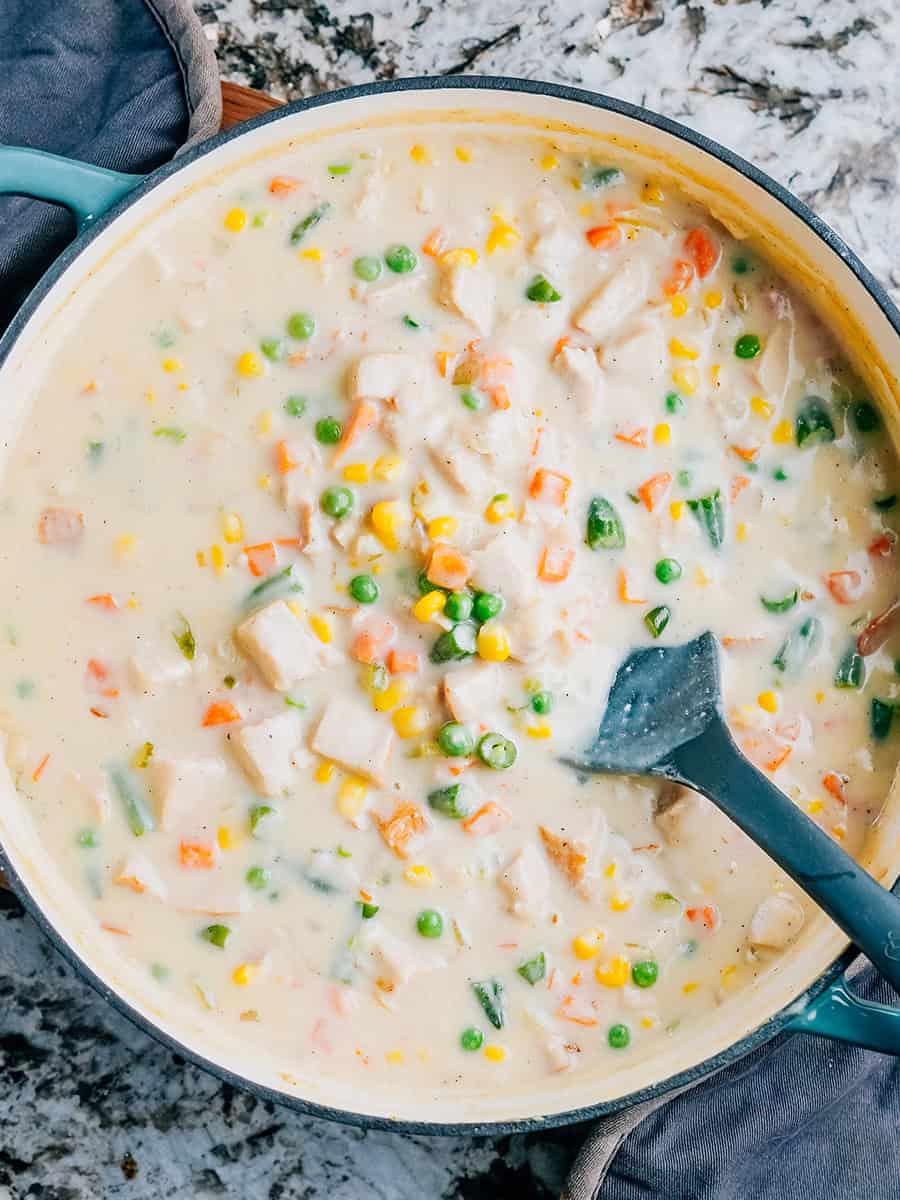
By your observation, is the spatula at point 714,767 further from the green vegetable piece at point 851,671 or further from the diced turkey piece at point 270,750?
the diced turkey piece at point 270,750

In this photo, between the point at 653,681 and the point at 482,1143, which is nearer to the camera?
the point at 653,681

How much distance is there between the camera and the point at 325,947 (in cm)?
217

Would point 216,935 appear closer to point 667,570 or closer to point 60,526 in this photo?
point 60,526

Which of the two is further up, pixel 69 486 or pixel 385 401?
pixel 385 401

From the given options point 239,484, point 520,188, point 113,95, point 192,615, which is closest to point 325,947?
point 192,615

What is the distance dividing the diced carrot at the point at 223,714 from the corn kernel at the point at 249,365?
0.53 metres

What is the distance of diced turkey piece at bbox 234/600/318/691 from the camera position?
2072 mm

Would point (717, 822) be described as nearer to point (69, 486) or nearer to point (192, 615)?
point (192, 615)

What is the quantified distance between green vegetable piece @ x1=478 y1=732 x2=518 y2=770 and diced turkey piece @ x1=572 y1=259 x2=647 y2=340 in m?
0.68

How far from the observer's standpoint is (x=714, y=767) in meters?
1.99

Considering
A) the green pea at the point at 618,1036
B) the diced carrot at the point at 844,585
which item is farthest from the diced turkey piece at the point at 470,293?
the green pea at the point at 618,1036

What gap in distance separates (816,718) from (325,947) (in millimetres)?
894

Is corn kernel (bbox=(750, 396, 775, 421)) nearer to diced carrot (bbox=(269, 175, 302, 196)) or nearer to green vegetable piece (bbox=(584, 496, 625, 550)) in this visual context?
green vegetable piece (bbox=(584, 496, 625, 550))

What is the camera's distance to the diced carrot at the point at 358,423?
2.10 m
